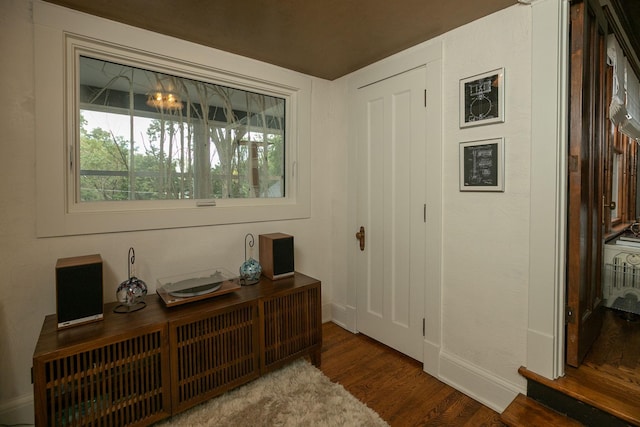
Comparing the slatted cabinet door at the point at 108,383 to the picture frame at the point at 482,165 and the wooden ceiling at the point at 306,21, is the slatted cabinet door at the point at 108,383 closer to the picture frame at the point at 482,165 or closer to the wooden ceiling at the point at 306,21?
the wooden ceiling at the point at 306,21

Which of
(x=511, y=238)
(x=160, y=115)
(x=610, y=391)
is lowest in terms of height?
(x=610, y=391)

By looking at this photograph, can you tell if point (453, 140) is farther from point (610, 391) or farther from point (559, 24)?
point (610, 391)

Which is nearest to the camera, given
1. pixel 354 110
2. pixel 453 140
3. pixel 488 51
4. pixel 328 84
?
pixel 488 51

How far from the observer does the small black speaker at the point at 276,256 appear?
2.22m

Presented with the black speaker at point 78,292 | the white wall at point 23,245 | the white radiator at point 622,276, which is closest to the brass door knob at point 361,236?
the white wall at point 23,245

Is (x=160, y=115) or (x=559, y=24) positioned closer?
(x=559, y=24)

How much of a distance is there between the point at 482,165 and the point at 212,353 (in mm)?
1944

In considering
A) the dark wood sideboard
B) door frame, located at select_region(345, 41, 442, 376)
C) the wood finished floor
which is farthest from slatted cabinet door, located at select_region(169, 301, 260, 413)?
the wood finished floor

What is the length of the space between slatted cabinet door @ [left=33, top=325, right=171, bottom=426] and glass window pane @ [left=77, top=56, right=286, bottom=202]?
935 mm

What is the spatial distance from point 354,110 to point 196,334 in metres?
2.11

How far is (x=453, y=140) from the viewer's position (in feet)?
6.44

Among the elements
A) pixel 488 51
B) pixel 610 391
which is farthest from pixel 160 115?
pixel 610 391

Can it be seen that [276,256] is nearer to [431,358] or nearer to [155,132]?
[155,132]

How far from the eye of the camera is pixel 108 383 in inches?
56.7
